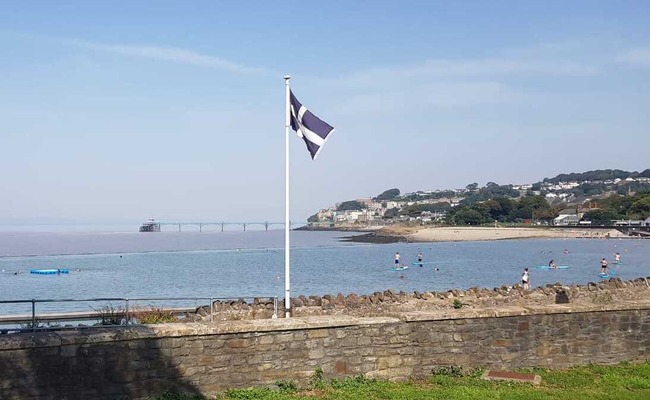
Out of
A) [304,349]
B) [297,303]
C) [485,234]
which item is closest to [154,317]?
[297,303]

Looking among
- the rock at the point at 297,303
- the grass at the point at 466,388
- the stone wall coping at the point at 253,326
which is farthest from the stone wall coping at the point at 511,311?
the rock at the point at 297,303

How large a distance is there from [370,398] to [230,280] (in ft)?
160

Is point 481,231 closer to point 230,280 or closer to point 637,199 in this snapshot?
point 637,199

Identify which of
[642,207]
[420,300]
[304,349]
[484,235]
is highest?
[642,207]

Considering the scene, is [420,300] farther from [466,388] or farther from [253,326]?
[253,326]

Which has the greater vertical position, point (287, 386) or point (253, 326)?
point (253, 326)

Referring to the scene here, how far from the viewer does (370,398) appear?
9680 mm

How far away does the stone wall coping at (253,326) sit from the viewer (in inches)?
347

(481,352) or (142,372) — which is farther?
(481,352)

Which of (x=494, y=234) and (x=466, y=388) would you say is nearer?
(x=466, y=388)

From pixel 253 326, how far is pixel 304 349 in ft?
2.68

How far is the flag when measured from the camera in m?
13.7

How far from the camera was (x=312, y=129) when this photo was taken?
45.3 ft

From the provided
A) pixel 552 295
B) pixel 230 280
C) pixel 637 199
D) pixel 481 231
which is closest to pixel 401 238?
pixel 481 231
